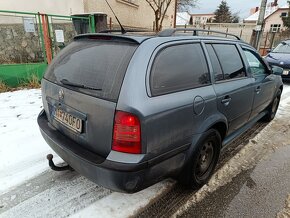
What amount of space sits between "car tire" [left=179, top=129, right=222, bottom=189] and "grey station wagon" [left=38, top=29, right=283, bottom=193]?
0.01m

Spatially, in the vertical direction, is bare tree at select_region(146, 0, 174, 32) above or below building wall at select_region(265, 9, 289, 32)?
below

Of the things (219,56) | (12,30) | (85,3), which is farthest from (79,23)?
(219,56)

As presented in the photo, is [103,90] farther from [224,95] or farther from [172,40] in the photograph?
[224,95]

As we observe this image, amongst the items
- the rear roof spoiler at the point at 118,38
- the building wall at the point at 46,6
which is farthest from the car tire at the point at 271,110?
the building wall at the point at 46,6

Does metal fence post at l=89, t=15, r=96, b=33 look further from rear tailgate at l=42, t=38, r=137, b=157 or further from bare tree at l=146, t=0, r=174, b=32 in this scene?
rear tailgate at l=42, t=38, r=137, b=157

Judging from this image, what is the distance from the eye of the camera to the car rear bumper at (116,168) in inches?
70.4

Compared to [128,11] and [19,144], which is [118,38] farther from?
[128,11]

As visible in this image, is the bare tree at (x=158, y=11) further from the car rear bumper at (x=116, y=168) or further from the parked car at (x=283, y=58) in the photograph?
the car rear bumper at (x=116, y=168)

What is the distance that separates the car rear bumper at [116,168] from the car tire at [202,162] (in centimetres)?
21

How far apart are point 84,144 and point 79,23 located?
20.2 ft

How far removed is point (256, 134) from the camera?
163 inches

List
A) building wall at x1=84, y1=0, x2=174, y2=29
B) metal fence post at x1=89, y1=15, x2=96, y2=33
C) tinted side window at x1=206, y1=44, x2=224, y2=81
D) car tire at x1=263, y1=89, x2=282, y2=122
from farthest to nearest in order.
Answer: building wall at x1=84, y1=0, x2=174, y2=29 → metal fence post at x1=89, y1=15, x2=96, y2=33 → car tire at x1=263, y1=89, x2=282, y2=122 → tinted side window at x1=206, y1=44, x2=224, y2=81

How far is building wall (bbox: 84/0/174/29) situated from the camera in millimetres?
10005

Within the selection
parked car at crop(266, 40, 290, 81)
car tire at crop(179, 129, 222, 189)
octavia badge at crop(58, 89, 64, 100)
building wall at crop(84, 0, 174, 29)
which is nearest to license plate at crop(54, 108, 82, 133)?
octavia badge at crop(58, 89, 64, 100)
